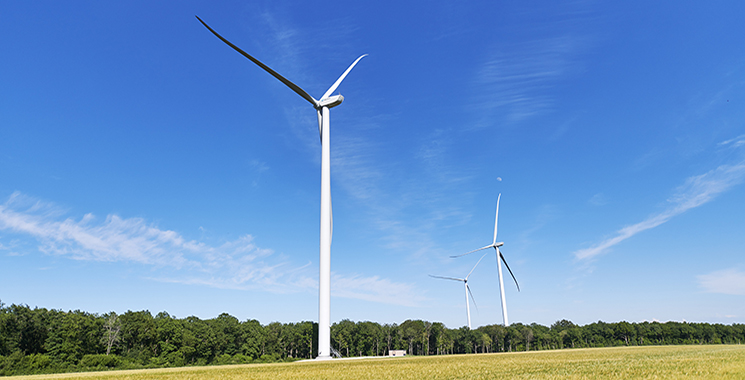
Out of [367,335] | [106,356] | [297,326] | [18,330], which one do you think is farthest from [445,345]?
[18,330]

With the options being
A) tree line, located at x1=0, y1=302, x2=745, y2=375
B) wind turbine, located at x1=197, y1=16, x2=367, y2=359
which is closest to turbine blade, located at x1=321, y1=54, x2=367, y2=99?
wind turbine, located at x1=197, y1=16, x2=367, y2=359

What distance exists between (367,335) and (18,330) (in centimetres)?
12110

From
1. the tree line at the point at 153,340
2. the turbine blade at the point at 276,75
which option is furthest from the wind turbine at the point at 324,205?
the tree line at the point at 153,340

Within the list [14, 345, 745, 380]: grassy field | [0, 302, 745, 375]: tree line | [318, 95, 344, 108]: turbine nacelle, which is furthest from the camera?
[0, 302, 745, 375]: tree line

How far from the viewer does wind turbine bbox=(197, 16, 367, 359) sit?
Result: 138ft

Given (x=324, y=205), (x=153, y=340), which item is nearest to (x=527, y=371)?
(x=324, y=205)

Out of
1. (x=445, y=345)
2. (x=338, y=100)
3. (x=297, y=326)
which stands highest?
(x=338, y=100)

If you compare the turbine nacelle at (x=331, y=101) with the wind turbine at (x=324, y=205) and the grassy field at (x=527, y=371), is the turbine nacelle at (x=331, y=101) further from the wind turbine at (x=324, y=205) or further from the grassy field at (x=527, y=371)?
the grassy field at (x=527, y=371)

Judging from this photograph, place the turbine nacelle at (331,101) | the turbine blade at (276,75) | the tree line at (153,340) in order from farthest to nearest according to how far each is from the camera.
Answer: the tree line at (153,340), the turbine nacelle at (331,101), the turbine blade at (276,75)

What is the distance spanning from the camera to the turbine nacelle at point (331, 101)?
5412 centimetres

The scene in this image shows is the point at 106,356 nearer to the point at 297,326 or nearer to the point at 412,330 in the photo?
the point at 297,326

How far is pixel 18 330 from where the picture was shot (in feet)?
315

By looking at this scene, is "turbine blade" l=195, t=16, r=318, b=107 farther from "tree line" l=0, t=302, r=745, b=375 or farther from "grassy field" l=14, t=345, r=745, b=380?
"tree line" l=0, t=302, r=745, b=375

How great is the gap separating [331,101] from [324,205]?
53.0 feet
